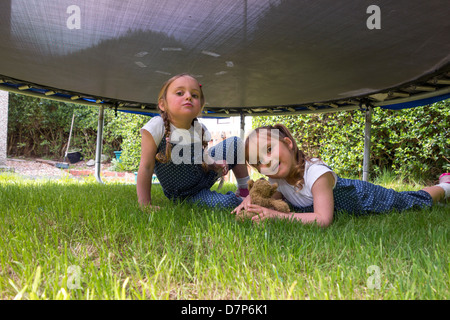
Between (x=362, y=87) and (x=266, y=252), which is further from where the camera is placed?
(x=362, y=87)

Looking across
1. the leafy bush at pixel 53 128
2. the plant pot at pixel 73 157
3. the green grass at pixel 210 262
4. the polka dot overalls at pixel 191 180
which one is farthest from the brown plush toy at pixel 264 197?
the plant pot at pixel 73 157

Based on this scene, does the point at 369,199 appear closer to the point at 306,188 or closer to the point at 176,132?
the point at 306,188

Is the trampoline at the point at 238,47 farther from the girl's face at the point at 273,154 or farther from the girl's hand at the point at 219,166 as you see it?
the girl's hand at the point at 219,166

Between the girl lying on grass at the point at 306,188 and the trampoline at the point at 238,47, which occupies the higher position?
the trampoline at the point at 238,47

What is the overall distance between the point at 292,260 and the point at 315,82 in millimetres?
2065

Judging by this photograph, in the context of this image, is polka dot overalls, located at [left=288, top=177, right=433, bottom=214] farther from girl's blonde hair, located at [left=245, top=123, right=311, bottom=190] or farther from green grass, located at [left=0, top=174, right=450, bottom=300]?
green grass, located at [left=0, top=174, right=450, bottom=300]

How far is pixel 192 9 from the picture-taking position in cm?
151

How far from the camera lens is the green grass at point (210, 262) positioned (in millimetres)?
665

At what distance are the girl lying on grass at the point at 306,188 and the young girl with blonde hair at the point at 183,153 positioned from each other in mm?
343

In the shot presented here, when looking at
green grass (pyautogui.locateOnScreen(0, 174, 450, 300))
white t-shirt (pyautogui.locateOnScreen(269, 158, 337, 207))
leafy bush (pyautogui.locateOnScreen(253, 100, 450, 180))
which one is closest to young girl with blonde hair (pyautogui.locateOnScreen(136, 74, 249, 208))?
white t-shirt (pyautogui.locateOnScreen(269, 158, 337, 207))

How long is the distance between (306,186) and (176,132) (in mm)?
806

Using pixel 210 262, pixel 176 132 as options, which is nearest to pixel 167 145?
pixel 176 132
